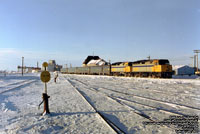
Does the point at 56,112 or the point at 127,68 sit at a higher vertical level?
the point at 127,68

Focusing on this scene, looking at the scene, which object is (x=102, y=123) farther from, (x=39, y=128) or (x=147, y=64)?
(x=147, y=64)

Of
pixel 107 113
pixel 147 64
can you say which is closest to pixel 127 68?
pixel 147 64

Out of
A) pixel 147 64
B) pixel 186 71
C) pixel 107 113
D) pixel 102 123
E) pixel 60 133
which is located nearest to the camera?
pixel 60 133

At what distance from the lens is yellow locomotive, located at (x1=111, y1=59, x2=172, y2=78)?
1008 inches

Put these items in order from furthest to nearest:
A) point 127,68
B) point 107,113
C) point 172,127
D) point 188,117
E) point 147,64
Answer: point 127,68 → point 147,64 → point 107,113 → point 188,117 → point 172,127

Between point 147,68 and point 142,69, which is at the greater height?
point 147,68

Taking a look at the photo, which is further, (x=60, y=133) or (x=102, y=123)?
(x=102, y=123)

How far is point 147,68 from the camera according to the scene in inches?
1104

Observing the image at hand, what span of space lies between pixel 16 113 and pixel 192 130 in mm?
5601

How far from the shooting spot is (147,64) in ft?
91.8

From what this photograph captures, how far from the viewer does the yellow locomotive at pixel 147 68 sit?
84.0 ft

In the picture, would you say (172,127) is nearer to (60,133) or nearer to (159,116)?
(159,116)

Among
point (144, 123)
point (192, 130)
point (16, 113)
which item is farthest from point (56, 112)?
point (192, 130)

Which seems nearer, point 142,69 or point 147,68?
point 147,68
